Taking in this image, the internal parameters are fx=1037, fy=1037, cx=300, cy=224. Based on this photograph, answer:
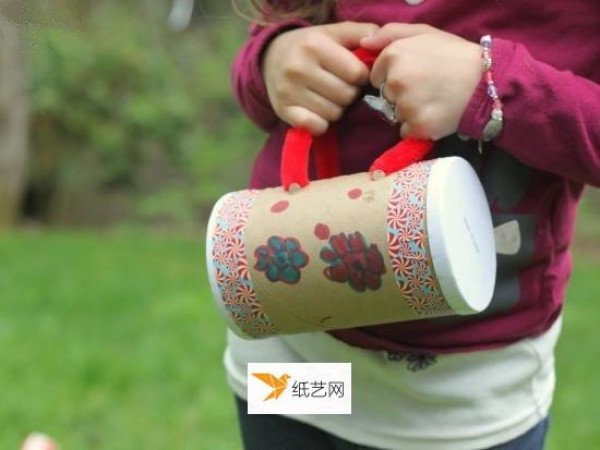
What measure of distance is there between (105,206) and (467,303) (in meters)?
4.71

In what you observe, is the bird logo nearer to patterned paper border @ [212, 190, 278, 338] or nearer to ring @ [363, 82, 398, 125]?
patterned paper border @ [212, 190, 278, 338]

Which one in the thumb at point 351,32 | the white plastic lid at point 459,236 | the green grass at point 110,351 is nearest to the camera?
the white plastic lid at point 459,236

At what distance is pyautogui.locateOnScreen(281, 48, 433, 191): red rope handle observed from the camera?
2.21 feet

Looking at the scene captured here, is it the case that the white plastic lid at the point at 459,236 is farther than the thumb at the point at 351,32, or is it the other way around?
the thumb at the point at 351,32

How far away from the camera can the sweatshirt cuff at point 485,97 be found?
67 centimetres

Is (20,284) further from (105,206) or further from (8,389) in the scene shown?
(105,206)

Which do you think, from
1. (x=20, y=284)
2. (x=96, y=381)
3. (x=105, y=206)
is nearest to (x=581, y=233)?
(x=105, y=206)

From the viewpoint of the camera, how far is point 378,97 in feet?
2.33

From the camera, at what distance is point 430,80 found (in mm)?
673

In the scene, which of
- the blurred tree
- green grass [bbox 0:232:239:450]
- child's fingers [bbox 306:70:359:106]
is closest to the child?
child's fingers [bbox 306:70:359:106]

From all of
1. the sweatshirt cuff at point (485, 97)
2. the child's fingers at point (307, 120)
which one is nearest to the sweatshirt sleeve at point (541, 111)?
the sweatshirt cuff at point (485, 97)

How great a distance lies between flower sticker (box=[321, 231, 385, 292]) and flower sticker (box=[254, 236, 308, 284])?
0.06 ft

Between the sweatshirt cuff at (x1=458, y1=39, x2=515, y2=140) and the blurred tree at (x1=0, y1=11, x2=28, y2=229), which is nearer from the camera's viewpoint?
the sweatshirt cuff at (x1=458, y1=39, x2=515, y2=140)
